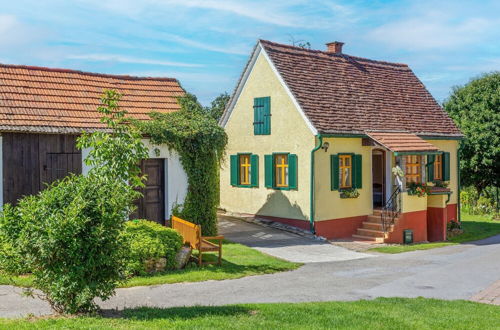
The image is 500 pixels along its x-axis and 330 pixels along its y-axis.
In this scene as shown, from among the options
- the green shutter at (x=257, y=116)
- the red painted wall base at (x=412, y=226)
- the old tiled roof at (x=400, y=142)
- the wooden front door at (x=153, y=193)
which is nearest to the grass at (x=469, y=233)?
the red painted wall base at (x=412, y=226)

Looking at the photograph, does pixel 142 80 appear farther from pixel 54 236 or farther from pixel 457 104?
pixel 457 104

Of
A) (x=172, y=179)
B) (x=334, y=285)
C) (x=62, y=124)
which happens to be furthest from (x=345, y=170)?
(x=62, y=124)

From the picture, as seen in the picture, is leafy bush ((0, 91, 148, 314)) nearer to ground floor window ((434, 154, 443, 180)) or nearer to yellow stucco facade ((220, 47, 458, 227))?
yellow stucco facade ((220, 47, 458, 227))

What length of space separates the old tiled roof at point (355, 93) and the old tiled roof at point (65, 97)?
4.86 m

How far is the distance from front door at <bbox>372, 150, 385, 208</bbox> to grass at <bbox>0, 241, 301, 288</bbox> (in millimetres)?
8573

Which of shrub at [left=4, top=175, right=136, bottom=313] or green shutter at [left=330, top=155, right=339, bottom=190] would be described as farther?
green shutter at [left=330, top=155, right=339, bottom=190]

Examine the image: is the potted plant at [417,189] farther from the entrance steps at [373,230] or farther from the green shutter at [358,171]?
the green shutter at [358,171]

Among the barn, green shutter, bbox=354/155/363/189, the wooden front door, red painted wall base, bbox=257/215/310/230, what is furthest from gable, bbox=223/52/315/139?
the wooden front door

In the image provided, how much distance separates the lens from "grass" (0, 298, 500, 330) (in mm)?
8219

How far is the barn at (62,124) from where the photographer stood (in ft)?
51.3

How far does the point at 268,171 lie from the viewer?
22406 mm

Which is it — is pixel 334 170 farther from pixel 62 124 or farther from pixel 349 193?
pixel 62 124

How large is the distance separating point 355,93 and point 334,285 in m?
12.9

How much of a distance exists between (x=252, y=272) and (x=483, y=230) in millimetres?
16427
